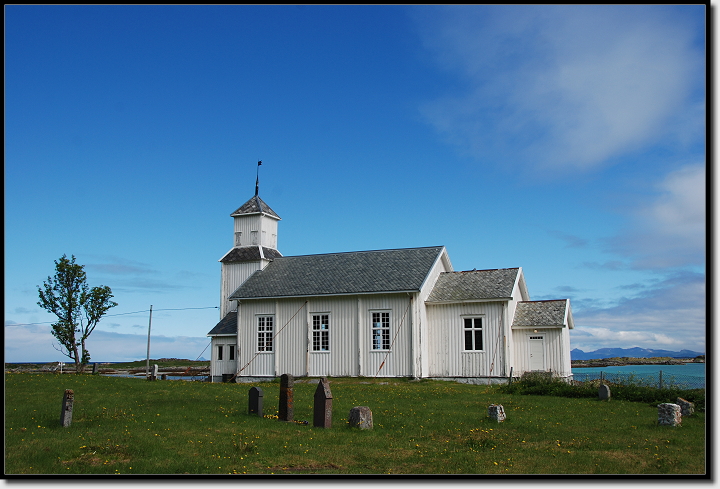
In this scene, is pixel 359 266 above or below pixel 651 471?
above

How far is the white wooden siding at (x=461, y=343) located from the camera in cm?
3112

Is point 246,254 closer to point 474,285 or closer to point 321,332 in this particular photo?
point 321,332

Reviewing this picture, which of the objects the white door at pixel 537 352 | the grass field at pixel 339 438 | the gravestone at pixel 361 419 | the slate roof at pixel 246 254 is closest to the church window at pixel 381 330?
the white door at pixel 537 352

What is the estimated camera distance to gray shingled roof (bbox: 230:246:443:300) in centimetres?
3303

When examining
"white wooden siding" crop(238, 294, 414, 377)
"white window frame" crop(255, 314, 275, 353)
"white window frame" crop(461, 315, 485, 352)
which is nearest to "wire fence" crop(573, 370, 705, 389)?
"white window frame" crop(461, 315, 485, 352)

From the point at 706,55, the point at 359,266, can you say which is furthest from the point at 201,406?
the point at 359,266

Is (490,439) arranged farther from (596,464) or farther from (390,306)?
(390,306)

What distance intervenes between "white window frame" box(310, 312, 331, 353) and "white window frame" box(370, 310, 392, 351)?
2536 mm

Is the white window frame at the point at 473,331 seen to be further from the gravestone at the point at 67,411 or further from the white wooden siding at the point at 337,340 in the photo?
the gravestone at the point at 67,411

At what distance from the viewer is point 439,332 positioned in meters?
32.7

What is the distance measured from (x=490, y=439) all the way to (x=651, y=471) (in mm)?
3566

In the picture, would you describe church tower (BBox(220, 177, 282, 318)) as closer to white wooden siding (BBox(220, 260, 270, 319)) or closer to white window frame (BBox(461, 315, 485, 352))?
white wooden siding (BBox(220, 260, 270, 319))

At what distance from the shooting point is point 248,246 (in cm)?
4097

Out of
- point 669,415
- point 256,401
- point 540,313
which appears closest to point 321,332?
point 540,313
